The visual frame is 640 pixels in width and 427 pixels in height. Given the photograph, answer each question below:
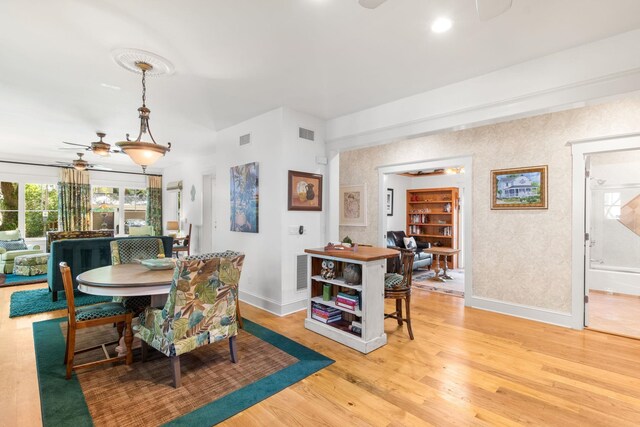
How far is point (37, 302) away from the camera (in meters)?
4.36

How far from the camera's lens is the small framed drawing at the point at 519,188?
389cm

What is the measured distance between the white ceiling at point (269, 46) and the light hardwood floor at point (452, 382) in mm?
2716

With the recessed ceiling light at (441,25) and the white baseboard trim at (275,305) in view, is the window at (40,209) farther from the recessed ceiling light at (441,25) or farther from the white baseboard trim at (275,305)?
the recessed ceiling light at (441,25)

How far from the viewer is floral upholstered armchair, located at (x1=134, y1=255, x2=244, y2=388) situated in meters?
2.19

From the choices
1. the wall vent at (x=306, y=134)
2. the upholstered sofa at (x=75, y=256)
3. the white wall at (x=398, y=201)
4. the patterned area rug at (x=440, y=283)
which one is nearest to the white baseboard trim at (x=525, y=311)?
the patterned area rug at (x=440, y=283)

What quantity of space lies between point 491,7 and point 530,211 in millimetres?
3315

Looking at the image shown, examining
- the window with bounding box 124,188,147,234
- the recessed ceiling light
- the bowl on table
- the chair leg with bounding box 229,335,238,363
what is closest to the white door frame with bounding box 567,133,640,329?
the recessed ceiling light

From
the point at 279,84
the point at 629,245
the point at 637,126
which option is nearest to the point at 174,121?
the point at 279,84

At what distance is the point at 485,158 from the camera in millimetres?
4383

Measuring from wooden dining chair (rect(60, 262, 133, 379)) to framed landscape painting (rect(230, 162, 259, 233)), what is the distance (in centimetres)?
199

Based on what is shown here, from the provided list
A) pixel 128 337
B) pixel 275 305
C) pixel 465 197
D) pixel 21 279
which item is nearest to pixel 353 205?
pixel 465 197

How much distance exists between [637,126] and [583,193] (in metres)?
0.83

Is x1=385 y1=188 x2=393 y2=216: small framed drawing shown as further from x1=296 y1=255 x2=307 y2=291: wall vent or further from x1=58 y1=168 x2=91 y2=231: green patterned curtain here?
x1=58 y1=168 x2=91 y2=231: green patterned curtain

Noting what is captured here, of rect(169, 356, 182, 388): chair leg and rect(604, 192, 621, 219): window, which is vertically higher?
rect(604, 192, 621, 219): window
